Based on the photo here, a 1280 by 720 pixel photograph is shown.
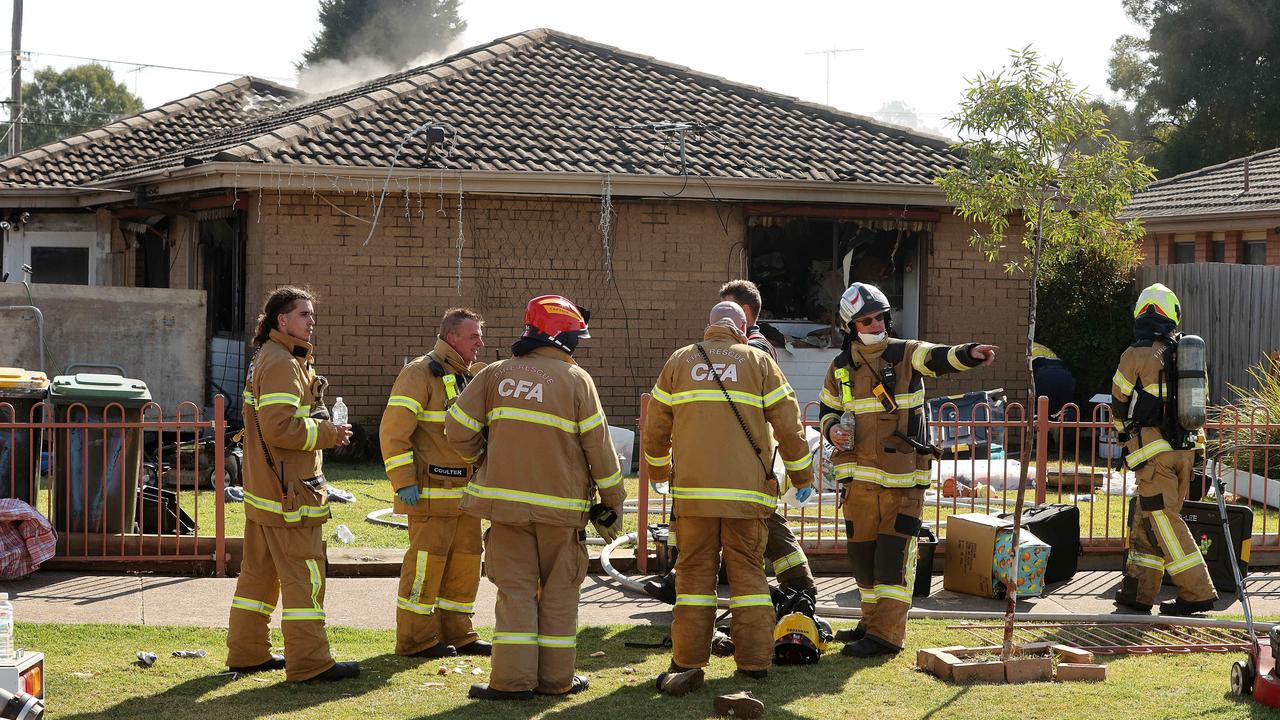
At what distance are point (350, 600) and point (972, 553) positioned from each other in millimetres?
3962

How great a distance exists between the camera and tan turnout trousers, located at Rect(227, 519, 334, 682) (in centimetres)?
636

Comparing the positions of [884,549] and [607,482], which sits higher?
[607,482]

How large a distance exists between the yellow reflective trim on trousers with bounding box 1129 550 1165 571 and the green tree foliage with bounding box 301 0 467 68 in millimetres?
46658

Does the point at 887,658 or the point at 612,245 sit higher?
the point at 612,245

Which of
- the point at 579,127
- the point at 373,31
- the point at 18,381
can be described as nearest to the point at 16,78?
the point at 579,127

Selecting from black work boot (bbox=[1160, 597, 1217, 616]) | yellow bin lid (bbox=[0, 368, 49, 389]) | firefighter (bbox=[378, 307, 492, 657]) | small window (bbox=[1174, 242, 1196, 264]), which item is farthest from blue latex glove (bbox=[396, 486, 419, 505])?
small window (bbox=[1174, 242, 1196, 264])

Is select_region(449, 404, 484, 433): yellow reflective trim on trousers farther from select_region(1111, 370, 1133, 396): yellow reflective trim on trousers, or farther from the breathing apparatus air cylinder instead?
the breathing apparatus air cylinder

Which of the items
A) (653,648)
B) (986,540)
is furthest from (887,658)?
(986,540)

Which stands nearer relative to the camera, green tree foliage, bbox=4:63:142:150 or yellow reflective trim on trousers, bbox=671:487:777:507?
yellow reflective trim on trousers, bbox=671:487:777:507

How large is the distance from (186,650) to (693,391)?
2.93m

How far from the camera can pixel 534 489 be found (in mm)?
6180

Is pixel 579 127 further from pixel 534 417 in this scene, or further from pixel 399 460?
pixel 534 417

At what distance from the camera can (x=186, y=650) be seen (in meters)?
6.95

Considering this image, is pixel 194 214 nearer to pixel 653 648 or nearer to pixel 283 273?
pixel 283 273
